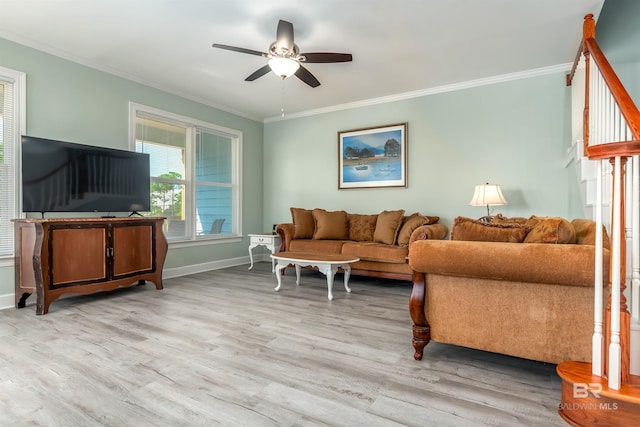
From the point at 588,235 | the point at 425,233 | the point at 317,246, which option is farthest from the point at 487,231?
the point at 317,246

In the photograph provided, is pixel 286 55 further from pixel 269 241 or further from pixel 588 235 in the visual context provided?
pixel 269 241

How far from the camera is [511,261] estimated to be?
69.6 inches

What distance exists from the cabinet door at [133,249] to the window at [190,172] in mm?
801

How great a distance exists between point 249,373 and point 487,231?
1.63 meters

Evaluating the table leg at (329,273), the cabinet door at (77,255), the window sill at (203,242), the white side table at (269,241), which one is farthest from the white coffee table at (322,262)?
the cabinet door at (77,255)

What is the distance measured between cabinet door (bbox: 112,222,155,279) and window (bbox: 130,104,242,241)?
0.80 m

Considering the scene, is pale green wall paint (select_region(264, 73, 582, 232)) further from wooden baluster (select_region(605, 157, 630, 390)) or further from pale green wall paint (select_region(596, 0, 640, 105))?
wooden baluster (select_region(605, 157, 630, 390))

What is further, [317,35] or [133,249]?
[133,249]

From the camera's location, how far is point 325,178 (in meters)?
5.82

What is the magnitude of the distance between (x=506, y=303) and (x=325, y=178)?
13.8 ft

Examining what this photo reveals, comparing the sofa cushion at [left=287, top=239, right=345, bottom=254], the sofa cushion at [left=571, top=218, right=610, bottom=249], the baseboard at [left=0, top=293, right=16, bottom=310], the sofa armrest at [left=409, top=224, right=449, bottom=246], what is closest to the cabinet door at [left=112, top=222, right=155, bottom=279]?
the baseboard at [left=0, top=293, right=16, bottom=310]

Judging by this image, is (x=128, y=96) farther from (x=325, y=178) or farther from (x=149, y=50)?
(x=325, y=178)

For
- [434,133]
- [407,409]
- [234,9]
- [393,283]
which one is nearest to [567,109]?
[434,133]

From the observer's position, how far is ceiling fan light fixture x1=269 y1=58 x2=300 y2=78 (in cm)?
306
